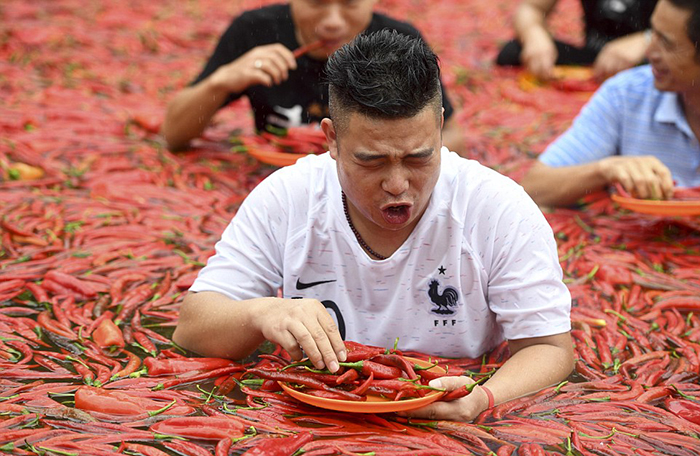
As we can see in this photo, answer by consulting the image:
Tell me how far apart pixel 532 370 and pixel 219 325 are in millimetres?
1017

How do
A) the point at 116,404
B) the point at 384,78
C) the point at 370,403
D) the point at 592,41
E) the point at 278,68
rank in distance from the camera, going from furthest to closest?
the point at 592,41, the point at 278,68, the point at 116,404, the point at 384,78, the point at 370,403

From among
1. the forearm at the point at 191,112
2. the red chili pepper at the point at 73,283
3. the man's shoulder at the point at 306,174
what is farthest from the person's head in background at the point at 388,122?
the forearm at the point at 191,112

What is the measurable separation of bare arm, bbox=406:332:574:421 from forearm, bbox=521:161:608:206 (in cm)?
169

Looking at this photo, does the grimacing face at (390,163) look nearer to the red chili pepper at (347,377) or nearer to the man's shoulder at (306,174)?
the man's shoulder at (306,174)

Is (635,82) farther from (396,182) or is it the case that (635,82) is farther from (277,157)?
(396,182)

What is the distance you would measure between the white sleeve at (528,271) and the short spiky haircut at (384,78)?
1.43ft

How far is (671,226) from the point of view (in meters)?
4.44

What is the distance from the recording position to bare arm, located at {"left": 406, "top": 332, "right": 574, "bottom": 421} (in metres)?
2.49

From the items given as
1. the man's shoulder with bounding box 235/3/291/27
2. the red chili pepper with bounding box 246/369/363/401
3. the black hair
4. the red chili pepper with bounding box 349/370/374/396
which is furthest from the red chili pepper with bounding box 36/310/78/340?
the black hair

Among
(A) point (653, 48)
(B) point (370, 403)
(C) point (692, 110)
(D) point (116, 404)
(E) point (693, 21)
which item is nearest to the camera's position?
(B) point (370, 403)

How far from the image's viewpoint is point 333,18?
14.4ft

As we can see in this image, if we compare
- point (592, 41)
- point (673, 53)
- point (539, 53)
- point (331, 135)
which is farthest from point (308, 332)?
point (592, 41)

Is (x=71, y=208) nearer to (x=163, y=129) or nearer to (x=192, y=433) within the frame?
(x=163, y=129)

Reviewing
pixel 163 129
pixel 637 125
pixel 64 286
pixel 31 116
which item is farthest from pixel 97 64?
pixel 637 125
